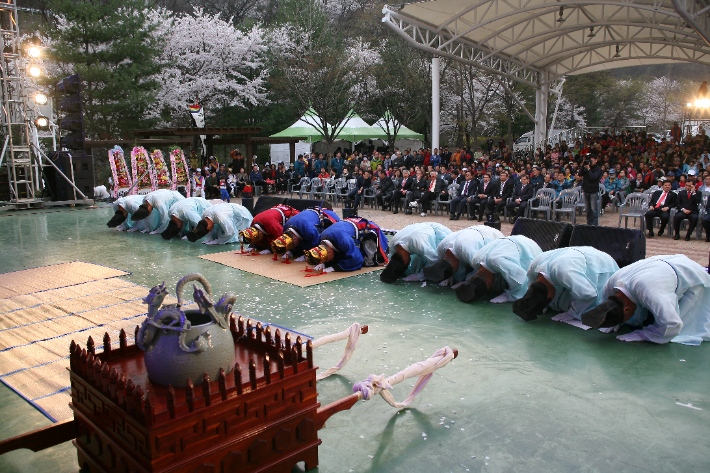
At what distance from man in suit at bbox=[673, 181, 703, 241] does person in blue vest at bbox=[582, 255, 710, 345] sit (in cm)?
509

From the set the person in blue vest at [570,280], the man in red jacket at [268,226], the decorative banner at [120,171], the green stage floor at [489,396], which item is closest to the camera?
the green stage floor at [489,396]

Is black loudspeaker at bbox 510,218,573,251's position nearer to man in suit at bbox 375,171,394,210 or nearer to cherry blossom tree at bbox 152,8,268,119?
man in suit at bbox 375,171,394,210

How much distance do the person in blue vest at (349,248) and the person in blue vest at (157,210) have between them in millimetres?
4387

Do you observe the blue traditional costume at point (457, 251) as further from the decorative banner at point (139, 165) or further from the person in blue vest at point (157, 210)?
the decorative banner at point (139, 165)

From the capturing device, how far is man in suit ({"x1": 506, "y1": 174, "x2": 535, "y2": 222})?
35.9ft

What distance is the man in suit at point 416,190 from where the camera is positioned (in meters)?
13.0

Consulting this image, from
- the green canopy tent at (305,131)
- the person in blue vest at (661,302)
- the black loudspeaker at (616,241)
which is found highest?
the green canopy tent at (305,131)

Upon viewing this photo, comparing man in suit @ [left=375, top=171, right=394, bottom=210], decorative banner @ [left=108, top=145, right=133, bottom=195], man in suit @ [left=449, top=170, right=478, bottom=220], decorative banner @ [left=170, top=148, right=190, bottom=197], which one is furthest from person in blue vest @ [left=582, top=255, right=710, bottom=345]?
decorative banner @ [left=108, top=145, right=133, bottom=195]

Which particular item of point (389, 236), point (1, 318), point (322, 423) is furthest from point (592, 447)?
point (389, 236)

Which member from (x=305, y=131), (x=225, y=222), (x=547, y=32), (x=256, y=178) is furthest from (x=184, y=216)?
(x=305, y=131)

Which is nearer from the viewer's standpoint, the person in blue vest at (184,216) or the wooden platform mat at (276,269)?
the wooden platform mat at (276,269)

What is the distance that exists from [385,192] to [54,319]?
946 centimetres

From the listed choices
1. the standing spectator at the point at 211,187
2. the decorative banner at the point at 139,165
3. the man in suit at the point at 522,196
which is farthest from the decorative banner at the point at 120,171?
the man in suit at the point at 522,196

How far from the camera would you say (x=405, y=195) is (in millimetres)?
13211
